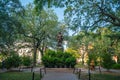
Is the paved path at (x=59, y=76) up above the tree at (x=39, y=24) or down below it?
below

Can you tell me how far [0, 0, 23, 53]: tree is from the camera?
18.2 metres

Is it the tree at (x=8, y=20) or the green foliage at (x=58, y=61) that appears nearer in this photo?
the tree at (x=8, y=20)

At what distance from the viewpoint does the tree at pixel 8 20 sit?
18156 millimetres

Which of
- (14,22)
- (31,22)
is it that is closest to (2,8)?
(14,22)

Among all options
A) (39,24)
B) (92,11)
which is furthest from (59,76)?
(39,24)

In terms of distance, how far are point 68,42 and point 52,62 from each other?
102ft

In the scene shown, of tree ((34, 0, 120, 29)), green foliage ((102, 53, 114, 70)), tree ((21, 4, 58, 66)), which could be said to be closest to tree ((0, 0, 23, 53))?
tree ((34, 0, 120, 29))

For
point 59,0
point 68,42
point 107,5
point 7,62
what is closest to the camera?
point 59,0

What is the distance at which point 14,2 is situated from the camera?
19.7 metres

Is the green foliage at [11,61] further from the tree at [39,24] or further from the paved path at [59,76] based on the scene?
the tree at [39,24]

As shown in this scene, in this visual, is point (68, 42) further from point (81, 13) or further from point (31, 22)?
point (81, 13)

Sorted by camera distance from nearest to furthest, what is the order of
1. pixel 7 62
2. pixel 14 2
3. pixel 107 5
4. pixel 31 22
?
pixel 107 5 < pixel 14 2 < pixel 7 62 < pixel 31 22

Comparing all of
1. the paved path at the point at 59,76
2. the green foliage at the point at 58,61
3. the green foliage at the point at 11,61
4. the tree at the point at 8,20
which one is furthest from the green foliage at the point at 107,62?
the tree at the point at 8,20

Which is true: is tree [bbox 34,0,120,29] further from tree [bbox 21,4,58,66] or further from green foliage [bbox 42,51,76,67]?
tree [bbox 21,4,58,66]
